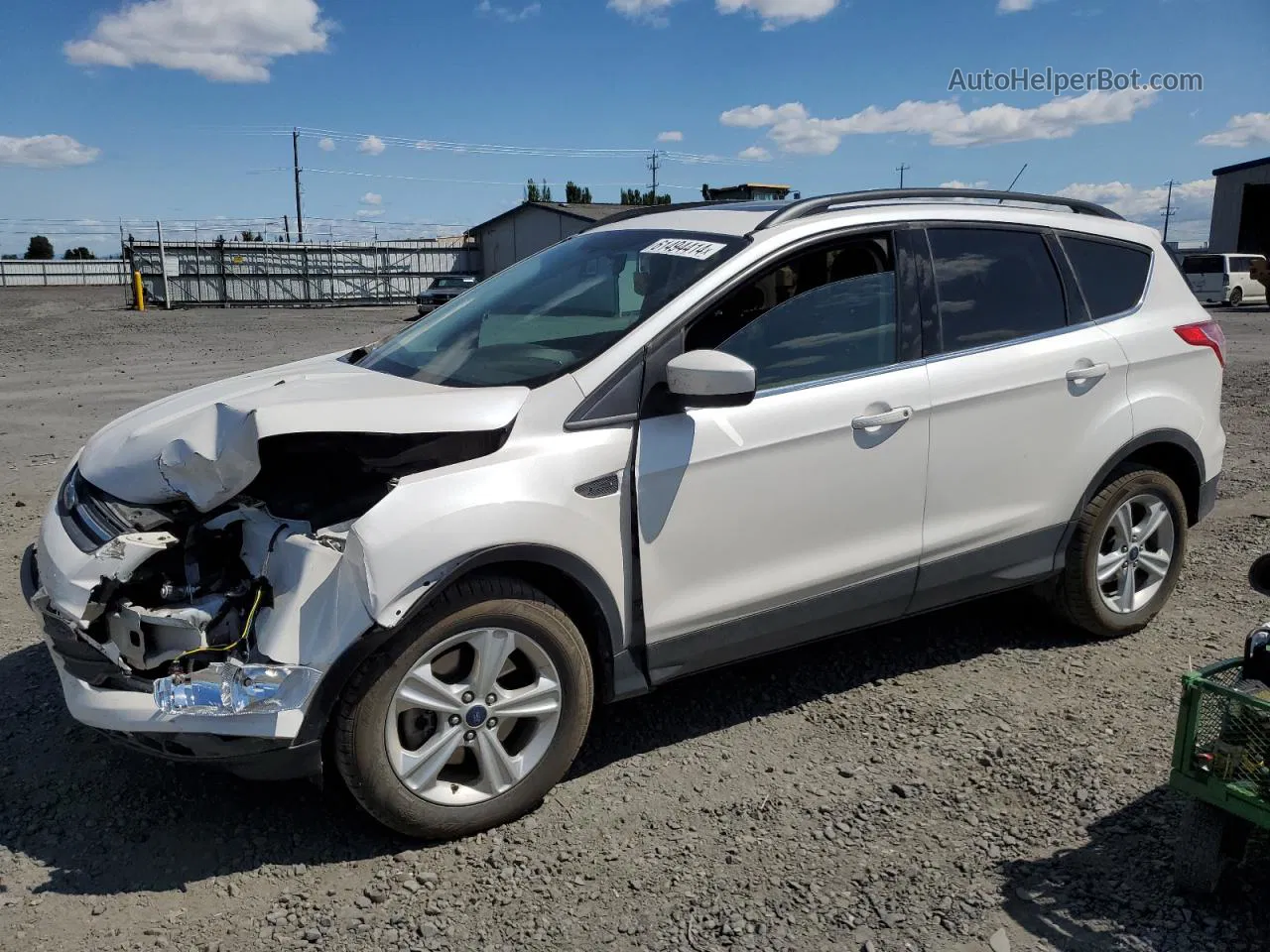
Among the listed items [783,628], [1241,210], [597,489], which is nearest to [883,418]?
[783,628]

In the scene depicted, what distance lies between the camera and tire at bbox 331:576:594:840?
2910 millimetres

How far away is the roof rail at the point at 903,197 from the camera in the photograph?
3822 millimetres

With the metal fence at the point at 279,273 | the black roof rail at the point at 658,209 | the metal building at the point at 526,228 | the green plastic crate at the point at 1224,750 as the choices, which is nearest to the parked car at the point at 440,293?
the metal fence at the point at 279,273

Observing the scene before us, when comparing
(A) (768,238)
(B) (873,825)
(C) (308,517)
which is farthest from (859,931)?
(A) (768,238)

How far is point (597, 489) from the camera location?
125 inches

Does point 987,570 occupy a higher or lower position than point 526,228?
lower

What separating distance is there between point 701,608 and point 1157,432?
240 centimetres

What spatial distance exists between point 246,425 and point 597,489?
40.7 inches

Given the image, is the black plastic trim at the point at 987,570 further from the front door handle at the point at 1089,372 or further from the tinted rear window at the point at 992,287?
the tinted rear window at the point at 992,287

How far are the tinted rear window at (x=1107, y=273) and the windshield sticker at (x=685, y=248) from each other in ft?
5.78

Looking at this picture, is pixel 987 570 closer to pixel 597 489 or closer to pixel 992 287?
pixel 992 287

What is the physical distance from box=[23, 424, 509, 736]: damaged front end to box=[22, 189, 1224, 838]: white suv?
1 centimetres

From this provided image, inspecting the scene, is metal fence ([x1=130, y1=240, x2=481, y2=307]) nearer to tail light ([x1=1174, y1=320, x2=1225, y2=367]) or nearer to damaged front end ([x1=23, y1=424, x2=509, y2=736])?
damaged front end ([x1=23, y1=424, x2=509, y2=736])

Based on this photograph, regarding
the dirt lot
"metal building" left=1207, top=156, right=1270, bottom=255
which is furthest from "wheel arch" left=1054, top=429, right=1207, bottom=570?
"metal building" left=1207, top=156, right=1270, bottom=255
